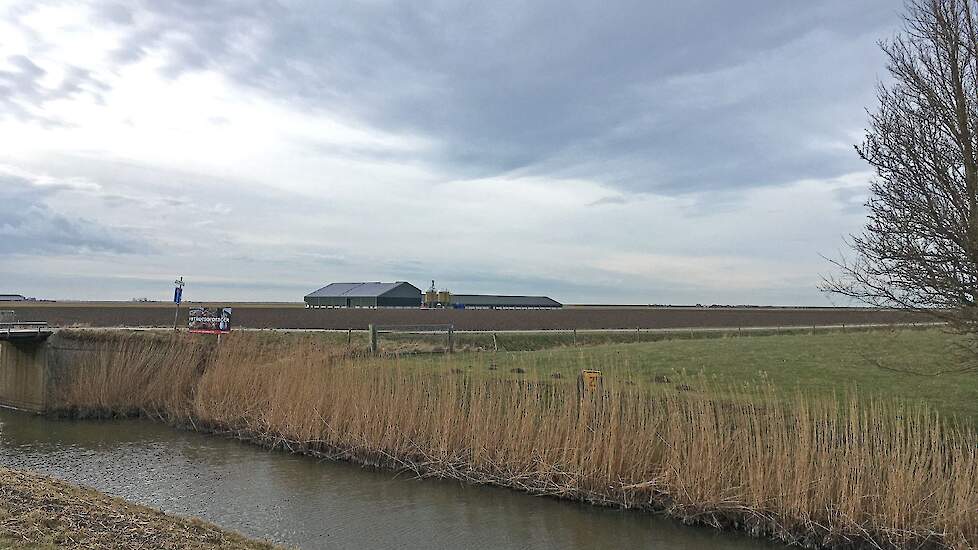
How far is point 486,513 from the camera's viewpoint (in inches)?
487

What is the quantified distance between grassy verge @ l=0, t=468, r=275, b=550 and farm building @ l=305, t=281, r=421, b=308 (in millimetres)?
73624

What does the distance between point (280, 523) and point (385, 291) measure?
7429 cm

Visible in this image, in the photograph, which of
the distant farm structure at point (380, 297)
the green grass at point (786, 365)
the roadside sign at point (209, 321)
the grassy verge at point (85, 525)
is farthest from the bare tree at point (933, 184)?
the distant farm structure at point (380, 297)

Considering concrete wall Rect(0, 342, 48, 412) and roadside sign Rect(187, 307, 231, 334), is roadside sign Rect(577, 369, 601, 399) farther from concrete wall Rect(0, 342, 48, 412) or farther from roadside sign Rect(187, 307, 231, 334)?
concrete wall Rect(0, 342, 48, 412)

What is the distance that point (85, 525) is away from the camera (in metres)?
7.93

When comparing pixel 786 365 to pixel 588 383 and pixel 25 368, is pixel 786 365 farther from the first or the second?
pixel 25 368

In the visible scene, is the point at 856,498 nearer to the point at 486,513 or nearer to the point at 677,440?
the point at 677,440

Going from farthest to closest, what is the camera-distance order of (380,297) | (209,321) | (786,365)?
(380,297)
(209,321)
(786,365)

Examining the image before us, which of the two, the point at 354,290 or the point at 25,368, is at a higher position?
the point at 354,290

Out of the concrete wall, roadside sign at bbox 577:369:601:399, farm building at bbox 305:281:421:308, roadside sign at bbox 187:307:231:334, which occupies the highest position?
farm building at bbox 305:281:421:308

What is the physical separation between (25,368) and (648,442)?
25.6 m

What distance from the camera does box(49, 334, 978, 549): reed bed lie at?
936 centimetres

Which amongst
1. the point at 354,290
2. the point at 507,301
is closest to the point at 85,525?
the point at 354,290

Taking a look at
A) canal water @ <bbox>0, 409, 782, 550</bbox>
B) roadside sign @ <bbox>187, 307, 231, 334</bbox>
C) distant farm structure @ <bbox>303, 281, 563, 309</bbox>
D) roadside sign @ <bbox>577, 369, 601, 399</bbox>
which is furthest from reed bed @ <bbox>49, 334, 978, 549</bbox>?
distant farm structure @ <bbox>303, 281, 563, 309</bbox>
